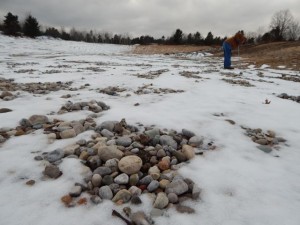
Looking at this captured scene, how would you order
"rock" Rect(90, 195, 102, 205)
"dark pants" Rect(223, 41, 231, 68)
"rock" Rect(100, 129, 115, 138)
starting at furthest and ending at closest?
"dark pants" Rect(223, 41, 231, 68) → "rock" Rect(100, 129, 115, 138) → "rock" Rect(90, 195, 102, 205)

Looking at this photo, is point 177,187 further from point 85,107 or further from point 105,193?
point 85,107

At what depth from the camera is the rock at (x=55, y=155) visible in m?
2.15

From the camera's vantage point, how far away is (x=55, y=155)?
2.19 meters

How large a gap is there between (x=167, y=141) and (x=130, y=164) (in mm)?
635

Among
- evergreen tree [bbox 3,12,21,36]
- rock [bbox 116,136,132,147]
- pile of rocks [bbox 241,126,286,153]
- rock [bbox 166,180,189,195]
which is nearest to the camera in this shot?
rock [bbox 166,180,189,195]

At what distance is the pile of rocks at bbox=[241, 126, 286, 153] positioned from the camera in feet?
8.38

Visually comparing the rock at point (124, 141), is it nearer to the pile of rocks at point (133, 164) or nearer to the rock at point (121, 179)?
the pile of rocks at point (133, 164)

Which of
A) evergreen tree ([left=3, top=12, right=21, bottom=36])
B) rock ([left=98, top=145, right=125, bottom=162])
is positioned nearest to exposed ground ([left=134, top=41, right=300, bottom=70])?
rock ([left=98, top=145, right=125, bottom=162])

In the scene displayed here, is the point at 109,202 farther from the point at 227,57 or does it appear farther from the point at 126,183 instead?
the point at 227,57

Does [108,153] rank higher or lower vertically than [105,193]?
higher

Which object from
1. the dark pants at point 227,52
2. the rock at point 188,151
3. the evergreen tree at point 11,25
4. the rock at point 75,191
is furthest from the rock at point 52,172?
the evergreen tree at point 11,25

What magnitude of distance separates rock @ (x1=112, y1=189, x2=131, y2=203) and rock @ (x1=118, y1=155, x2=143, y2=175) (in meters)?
0.25

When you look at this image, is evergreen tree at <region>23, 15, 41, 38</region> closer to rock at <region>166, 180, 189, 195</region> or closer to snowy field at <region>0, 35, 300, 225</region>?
snowy field at <region>0, 35, 300, 225</region>

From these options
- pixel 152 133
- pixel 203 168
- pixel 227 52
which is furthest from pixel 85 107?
pixel 227 52
